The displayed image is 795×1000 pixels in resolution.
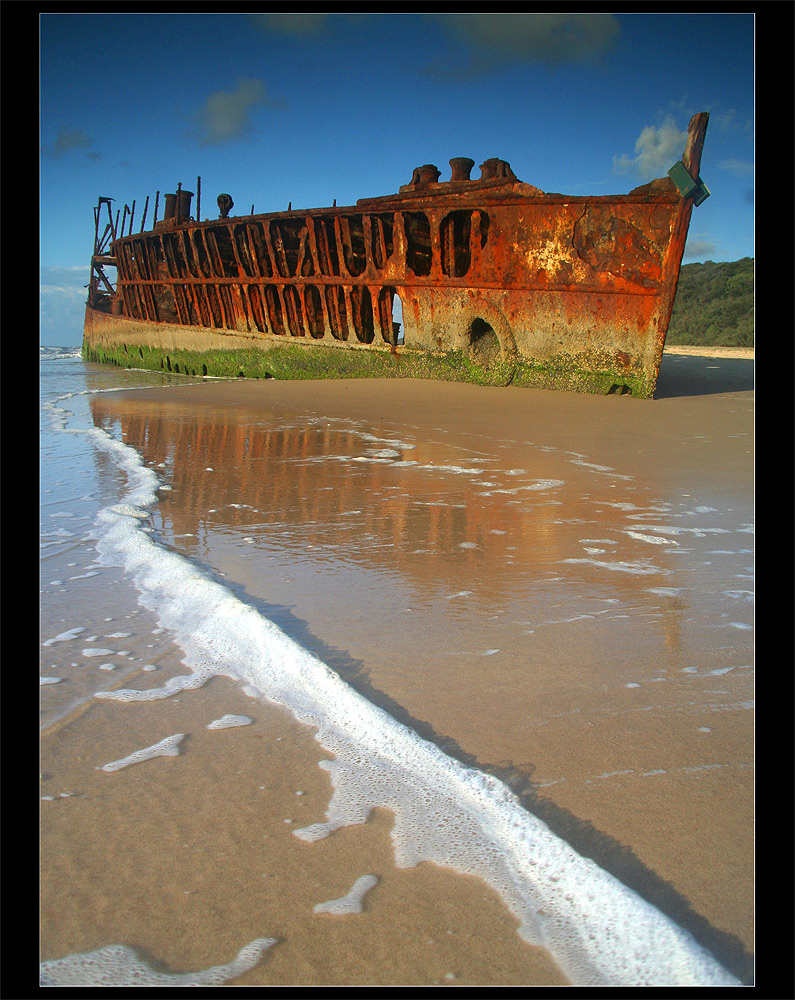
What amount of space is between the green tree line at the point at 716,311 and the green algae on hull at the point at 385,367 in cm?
2002

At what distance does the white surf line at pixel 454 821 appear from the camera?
100 cm

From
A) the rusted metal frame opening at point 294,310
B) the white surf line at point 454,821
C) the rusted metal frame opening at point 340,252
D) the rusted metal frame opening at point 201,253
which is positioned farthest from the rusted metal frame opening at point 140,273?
the white surf line at point 454,821

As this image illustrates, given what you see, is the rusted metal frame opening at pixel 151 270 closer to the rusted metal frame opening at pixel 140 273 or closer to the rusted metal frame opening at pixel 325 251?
the rusted metal frame opening at pixel 140 273

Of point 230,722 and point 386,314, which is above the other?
point 386,314

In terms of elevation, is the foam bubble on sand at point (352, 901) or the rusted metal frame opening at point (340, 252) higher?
the rusted metal frame opening at point (340, 252)

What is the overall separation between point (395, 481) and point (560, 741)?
9.64ft

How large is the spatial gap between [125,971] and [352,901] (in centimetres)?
32

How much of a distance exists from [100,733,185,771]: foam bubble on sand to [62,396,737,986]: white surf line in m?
0.25

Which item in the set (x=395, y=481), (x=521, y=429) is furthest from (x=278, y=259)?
(x=395, y=481)

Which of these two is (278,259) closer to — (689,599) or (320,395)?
(320,395)

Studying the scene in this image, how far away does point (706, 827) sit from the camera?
4.08 feet

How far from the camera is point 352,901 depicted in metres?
1.10

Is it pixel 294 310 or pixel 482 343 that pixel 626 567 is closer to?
pixel 482 343

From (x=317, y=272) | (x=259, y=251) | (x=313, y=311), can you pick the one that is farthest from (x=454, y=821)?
(x=259, y=251)
